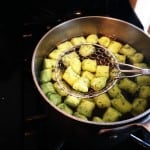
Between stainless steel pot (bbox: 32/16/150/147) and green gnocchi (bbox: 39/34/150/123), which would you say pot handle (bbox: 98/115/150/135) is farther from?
stainless steel pot (bbox: 32/16/150/147)

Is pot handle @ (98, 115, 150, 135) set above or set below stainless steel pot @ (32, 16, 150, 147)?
below

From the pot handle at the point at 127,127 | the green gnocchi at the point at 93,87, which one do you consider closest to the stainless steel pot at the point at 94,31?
the green gnocchi at the point at 93,87

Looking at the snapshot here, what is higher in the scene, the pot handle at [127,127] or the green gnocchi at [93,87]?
the green gnocchi at [93,87]

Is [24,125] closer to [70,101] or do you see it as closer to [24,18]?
[70,101]

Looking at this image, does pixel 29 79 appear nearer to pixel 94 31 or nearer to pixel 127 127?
pixel 94 31

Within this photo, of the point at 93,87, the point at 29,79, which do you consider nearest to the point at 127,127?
the point at 93,87

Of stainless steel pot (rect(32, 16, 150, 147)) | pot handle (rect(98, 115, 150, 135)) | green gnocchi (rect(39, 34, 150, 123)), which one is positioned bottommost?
pot handle (rect(98, 115, 150, 135))

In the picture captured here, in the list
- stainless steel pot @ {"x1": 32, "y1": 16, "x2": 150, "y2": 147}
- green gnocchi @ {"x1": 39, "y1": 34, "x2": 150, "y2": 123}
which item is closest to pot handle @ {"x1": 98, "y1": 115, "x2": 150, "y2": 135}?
green gnocchi @ {"x1": 39, "y1": 34, "x2": 150, "y2": 123}

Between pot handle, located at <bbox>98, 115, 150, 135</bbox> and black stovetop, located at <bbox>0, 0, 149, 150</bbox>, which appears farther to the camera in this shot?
black stovetop, located at <bbox>0, 0, 149, 150</bbox>

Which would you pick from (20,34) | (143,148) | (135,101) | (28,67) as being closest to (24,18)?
(20,34)

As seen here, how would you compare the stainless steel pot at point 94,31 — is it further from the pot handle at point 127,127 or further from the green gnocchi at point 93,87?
the pot handle at point 127,127
